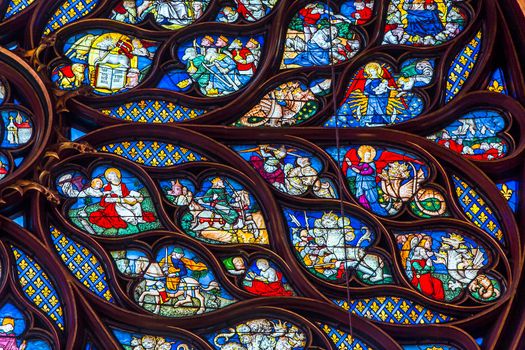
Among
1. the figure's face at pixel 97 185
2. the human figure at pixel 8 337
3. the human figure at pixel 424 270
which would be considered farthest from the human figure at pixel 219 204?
the human figure at pixel 8 337

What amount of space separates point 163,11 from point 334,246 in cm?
260

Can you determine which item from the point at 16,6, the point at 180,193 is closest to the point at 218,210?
the point at 180,193

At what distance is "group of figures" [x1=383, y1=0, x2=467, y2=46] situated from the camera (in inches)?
568

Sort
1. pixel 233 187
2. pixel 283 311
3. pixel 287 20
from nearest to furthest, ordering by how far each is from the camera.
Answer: pixel 283 311
pixel 233 187
pixel 287 20

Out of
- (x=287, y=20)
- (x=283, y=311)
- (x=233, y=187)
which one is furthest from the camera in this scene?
(x=287, y=20)

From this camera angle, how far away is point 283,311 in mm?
12758

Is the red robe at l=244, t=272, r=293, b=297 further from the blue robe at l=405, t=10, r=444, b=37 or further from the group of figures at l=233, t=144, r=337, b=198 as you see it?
→ the blue robe at l=405, t=10, r=444, b=37

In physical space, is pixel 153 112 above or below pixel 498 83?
below

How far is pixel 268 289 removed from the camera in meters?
13.0

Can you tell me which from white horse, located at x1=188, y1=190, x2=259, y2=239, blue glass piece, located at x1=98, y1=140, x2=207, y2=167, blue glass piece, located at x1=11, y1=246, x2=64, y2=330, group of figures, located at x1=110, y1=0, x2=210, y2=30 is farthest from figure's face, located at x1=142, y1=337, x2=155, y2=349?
group of figures, located at x1=110, y1=0, x2=210, y2=30

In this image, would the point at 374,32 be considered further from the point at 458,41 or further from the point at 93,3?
the point at 93,3

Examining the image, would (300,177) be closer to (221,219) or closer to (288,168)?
(288,168)

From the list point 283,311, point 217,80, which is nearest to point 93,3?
point 217,80

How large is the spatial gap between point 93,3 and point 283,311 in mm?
3305
